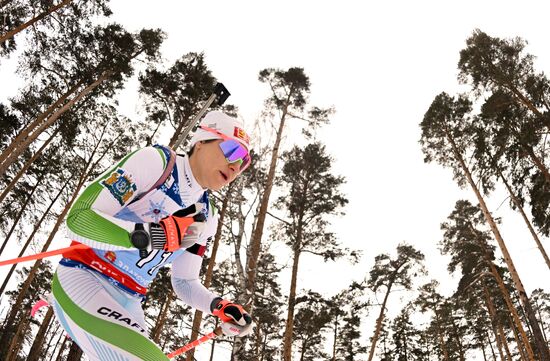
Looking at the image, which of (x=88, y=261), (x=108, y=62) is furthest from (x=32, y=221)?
(x=88, y=261)

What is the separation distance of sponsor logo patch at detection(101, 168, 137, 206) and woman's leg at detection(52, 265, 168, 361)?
0.42 metres

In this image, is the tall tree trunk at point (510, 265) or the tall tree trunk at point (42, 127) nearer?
the tall tree trunk at point (42, 127)

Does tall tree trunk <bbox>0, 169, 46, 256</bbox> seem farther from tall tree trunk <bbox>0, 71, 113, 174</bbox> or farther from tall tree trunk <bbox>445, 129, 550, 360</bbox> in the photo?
tall tree trunk <bbox>445, 129, 550, 360</bbox>

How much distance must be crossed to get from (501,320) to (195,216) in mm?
22363

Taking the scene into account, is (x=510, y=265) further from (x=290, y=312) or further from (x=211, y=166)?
(x=211, y=166)

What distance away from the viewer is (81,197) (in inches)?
70.5

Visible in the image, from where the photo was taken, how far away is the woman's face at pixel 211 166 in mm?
2232

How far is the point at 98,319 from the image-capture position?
1.63 metres

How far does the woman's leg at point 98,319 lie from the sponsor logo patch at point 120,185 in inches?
16.6

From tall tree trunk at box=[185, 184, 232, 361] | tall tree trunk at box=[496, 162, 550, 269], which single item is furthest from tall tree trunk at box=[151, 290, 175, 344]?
tall tree trunk at box=[496, 162, 550, 269]

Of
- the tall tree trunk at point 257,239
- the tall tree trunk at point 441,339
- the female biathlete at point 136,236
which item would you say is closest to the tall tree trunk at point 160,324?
the tall tree trunk at point 257,239

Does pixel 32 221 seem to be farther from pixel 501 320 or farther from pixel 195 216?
pixel 501 320

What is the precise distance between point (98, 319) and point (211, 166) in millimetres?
1034

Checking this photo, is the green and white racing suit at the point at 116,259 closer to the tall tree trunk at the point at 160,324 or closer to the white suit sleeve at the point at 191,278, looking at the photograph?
the white suit sleeve at the point at 191,278
